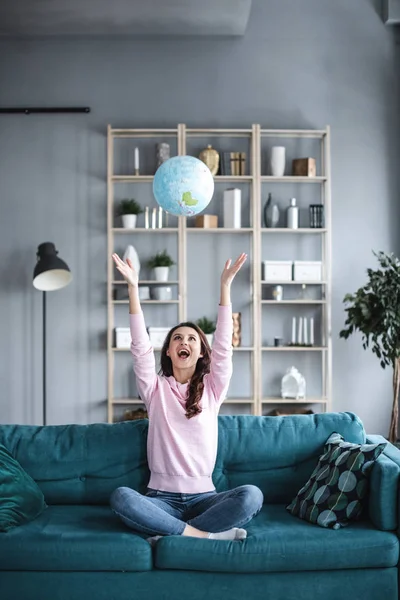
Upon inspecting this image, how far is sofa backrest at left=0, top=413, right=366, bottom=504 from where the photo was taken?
3.23 metres

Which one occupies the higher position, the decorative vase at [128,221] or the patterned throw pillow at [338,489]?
the decorative vase at [128,221]

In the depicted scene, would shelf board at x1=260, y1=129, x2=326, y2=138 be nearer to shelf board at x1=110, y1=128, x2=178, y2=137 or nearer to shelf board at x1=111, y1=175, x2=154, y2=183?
shelf board at x1=110, y1=128, x2=178, y2=137

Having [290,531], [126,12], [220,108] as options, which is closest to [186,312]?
[220,108]

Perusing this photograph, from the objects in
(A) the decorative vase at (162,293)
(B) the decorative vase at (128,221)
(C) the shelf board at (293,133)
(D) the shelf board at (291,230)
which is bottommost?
(A) the decorative vase at (162,293)

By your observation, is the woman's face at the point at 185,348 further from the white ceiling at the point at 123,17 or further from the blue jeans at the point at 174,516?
the white ceiling at the point at 123,17

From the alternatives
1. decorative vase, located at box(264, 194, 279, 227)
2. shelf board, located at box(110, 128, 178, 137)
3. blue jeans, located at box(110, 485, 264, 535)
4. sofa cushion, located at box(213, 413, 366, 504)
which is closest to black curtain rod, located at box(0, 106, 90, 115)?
shelf board, located at box(110, 128, 178, 137)

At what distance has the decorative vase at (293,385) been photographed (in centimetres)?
555

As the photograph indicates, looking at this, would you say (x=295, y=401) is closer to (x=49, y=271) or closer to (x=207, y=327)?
(x=207, y=327)

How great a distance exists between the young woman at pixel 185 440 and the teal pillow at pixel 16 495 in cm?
34

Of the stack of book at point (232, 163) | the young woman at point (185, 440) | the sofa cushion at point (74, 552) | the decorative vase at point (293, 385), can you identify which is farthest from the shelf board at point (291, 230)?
the sofa cushion at point (74, 552)

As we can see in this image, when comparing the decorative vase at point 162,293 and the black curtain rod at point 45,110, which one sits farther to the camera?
the black curtain rod at point 45,110

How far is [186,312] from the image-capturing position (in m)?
5.71

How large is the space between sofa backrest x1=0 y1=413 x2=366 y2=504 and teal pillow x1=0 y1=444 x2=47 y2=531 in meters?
0.11

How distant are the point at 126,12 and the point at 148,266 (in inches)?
69.0
